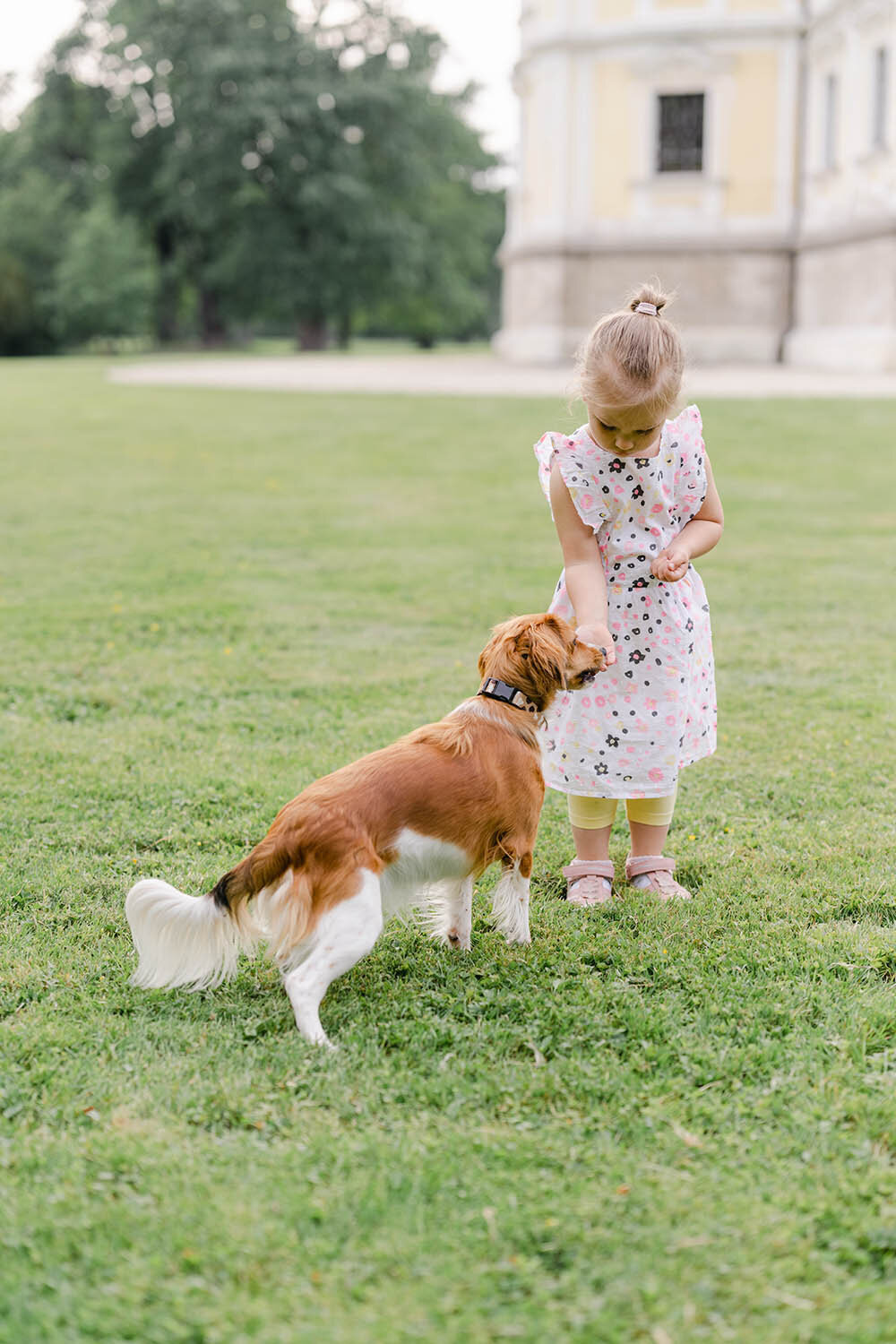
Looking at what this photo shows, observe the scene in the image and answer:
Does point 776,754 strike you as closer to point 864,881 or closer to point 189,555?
point 864,881

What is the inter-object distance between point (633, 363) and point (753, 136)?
92.0 feet

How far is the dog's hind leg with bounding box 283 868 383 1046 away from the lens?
3.03 m

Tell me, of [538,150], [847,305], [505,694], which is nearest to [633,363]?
[505,694]

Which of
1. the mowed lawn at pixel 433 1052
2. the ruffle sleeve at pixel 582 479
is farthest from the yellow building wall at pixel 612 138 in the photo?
the ruffle sleeve at pixel 582 479

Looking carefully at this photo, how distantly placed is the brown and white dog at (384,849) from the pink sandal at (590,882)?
40 cm

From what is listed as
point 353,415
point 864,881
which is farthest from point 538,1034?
point 353,415

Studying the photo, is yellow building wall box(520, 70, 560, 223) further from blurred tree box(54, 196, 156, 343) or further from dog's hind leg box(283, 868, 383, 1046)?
dog's hind leg box(283, 868, 383, 1046)

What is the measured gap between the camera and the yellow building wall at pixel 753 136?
92.9 feet

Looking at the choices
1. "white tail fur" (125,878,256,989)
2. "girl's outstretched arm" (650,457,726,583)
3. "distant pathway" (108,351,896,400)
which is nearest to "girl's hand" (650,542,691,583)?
"girl's outstretched arm" (650,457,726,583)

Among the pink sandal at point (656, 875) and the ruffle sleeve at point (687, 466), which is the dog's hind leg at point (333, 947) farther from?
the ruffle sleeve at point (687, 466)

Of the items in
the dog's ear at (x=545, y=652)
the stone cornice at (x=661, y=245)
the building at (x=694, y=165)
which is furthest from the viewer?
the stone cornice at (x=661, y=245)

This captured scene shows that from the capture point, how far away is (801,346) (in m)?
28.2

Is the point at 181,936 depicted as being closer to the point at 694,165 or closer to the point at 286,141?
the point at 694,165

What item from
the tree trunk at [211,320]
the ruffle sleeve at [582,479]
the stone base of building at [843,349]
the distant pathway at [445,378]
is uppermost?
the tree trunk at [211,320]
